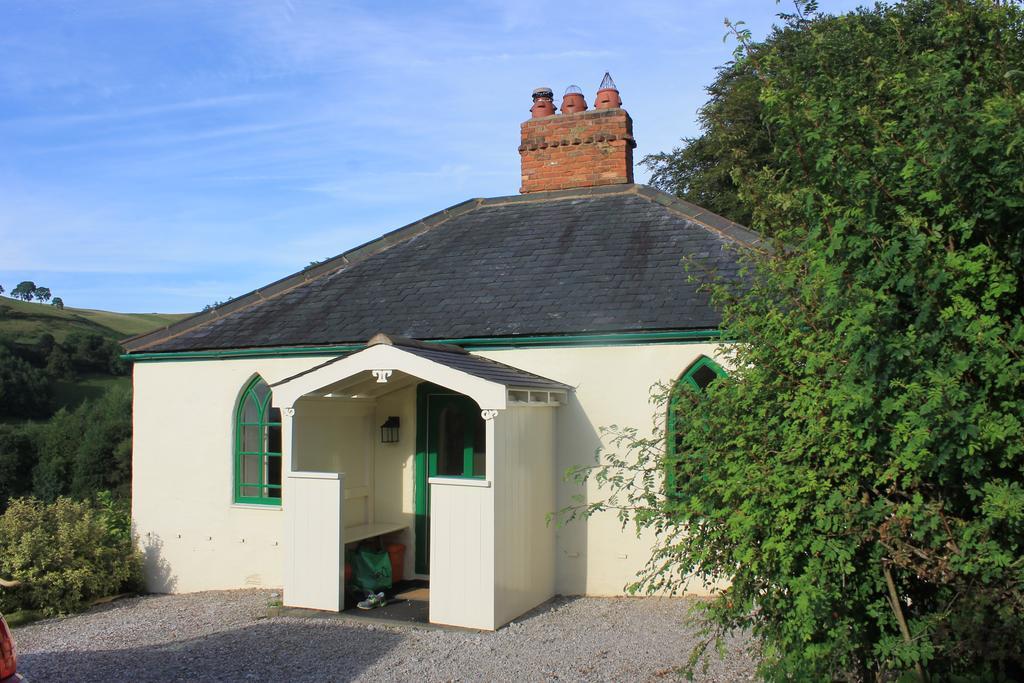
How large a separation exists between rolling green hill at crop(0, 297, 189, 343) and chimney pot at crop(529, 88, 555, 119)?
1567 inches

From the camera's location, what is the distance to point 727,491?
466 cm

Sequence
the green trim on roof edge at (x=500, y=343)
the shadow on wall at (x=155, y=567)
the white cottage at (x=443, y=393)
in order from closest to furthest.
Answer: the white cottage at (x=443, y=393) < the green trim on roof edge at (x=500, y=343) < the shadow on wall at (x=155, y=567)

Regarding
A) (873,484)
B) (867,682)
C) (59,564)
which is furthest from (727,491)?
(59,564)

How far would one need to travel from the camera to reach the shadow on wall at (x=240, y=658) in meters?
7.55

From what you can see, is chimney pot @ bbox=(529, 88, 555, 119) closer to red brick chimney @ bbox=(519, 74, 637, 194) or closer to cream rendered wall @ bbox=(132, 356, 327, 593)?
red brick chimney @ bbox=(519, 74, 637, 194)

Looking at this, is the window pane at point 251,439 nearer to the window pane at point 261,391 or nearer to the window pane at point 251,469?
the window pane at point 251,469

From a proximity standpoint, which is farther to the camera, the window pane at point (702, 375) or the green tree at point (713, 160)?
Result: the green tree at point (713, 160)

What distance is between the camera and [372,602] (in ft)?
31.9

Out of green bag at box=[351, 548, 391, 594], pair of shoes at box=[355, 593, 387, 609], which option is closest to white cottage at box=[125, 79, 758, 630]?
green bag at box=[351, 548, 391, 594]

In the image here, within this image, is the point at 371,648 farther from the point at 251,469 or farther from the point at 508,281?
the point at 508,281

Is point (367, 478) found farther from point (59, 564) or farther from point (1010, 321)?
point (1010, 321)

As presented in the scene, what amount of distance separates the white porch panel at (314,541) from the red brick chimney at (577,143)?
24.0 feet

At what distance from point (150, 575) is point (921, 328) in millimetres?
11750

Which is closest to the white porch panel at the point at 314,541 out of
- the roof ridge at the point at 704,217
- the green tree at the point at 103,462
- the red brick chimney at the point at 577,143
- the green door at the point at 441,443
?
the green door at the point at 441,443
